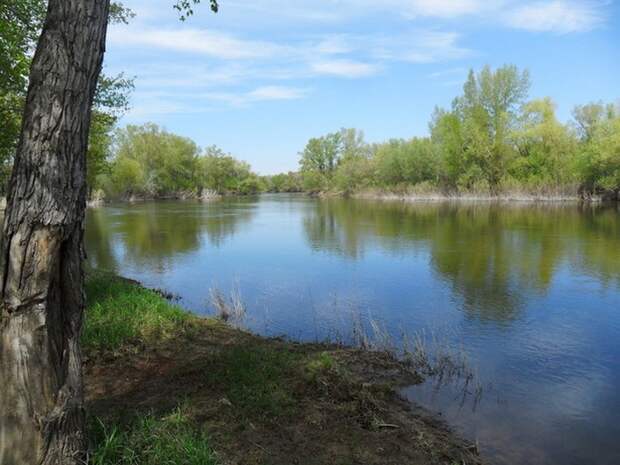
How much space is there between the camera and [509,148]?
213 ft

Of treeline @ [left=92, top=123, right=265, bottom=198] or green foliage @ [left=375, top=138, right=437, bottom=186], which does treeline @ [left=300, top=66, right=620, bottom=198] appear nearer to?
green foliage @ [left=375, top=138, right=437, bottom=186]

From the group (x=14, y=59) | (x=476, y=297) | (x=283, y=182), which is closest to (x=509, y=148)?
(x=476, y=297)

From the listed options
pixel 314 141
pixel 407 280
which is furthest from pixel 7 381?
pixel 314 141

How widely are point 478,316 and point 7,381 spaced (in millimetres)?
11186

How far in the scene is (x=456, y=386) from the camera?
7930 mm

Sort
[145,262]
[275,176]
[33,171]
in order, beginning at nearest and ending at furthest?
[33,171]
[145,262]
[275,176]

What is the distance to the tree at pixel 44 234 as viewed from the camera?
11.0 ft

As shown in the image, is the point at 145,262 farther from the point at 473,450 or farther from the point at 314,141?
the point at 314,141

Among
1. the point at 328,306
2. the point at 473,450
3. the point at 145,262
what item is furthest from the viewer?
the point at 145,262

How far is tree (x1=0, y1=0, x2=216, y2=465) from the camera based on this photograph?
3.35 metres

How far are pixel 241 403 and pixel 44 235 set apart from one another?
123 inches

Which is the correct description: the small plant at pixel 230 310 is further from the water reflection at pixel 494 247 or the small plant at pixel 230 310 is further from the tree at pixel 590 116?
the tree at pixel 590 116

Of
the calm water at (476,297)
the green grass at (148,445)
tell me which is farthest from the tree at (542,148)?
the green grass at (148,445)

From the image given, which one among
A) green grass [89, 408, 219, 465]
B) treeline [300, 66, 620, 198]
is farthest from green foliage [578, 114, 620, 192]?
green grass [89, 408, 219, 465]
